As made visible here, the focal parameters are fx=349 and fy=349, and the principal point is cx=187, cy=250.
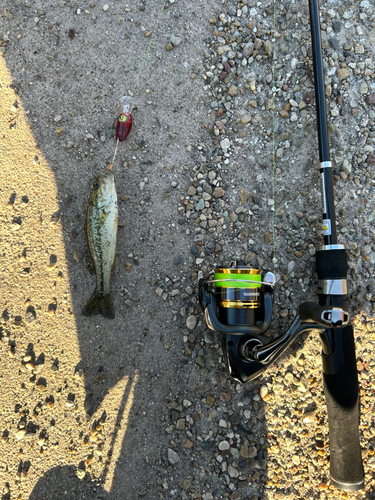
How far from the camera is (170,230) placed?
115 inches

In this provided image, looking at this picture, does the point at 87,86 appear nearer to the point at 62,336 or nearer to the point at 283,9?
the point at 283,9

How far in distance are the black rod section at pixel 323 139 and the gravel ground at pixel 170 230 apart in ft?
1.25

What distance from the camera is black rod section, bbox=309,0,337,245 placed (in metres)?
2.40

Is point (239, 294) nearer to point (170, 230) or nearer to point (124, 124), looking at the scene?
point (170, 230)

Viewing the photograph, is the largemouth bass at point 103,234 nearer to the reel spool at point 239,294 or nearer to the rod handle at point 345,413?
the reel spool at point 239,294

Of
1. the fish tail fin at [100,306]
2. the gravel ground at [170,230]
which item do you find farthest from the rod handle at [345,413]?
the fish tail fin at [100,306]

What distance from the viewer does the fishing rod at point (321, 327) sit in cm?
223

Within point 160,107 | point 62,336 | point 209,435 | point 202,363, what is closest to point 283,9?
point 160,107

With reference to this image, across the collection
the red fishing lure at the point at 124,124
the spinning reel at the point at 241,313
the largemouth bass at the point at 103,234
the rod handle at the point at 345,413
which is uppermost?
the red fishing lure at the point at 124,124

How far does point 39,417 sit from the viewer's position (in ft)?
9.39

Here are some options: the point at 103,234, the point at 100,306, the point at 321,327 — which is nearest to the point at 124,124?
the point at 103,234

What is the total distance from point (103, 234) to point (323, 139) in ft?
5.93

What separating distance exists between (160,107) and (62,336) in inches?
82.8

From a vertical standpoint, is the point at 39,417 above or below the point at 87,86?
below
